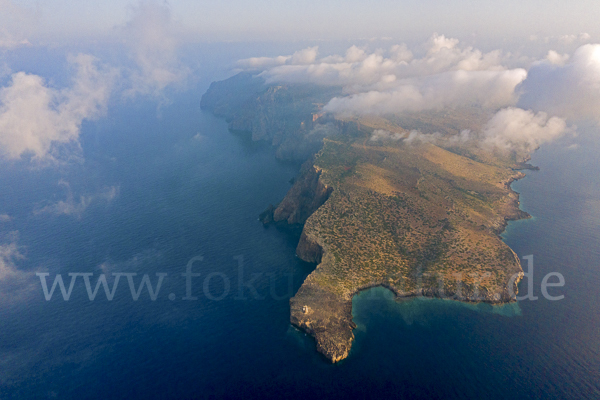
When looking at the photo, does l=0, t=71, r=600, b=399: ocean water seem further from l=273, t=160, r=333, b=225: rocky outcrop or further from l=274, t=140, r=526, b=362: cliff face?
l=273, t=160, r=333, b=225: rocky outcrop

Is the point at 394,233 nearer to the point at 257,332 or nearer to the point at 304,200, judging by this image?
the point at 304,200

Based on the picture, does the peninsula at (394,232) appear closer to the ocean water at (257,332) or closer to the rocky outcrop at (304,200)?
the rocky outcrop at (304,200)

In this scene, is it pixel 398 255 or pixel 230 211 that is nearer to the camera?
pixel 398 255

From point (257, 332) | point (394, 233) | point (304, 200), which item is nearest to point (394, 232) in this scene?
point (394, 233)

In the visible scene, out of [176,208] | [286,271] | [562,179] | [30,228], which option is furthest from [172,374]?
[562,179]

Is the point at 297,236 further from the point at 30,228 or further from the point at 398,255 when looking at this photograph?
the point at 30,228

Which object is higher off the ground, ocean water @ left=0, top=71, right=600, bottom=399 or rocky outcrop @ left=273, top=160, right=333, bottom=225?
rocky outcrop @ left=273, top=160, right=333, bottom=225

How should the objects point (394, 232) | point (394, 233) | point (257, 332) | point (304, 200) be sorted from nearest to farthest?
point (257, 332)
point (394, 233)
point (394, 232)
point (304, 200)

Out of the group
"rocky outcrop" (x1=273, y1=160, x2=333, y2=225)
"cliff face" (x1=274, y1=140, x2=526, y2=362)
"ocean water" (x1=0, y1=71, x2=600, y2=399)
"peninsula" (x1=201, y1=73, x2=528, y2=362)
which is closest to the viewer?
"ocean water" (x1=0, y1=71, x2=600, y2=399)

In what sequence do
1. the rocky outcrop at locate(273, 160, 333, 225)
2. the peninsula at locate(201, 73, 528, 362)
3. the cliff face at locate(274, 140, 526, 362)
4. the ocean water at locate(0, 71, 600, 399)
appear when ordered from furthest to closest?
the rocky outcrop at locate(273, 160, 333, 225) < the peninsula at locate(201, 73, 528, 362) < the cliff face at locate(274, 140, 526, 362) < the ocean water at locate(0, 71, 600, 399)

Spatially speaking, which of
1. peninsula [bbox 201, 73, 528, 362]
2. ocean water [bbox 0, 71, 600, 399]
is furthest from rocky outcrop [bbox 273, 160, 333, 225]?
ocean water [bbox 0, 71, 600, 399]

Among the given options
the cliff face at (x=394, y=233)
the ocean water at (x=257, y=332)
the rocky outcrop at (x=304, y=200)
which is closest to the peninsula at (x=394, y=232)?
the cliff face at (x=394, y=233)
